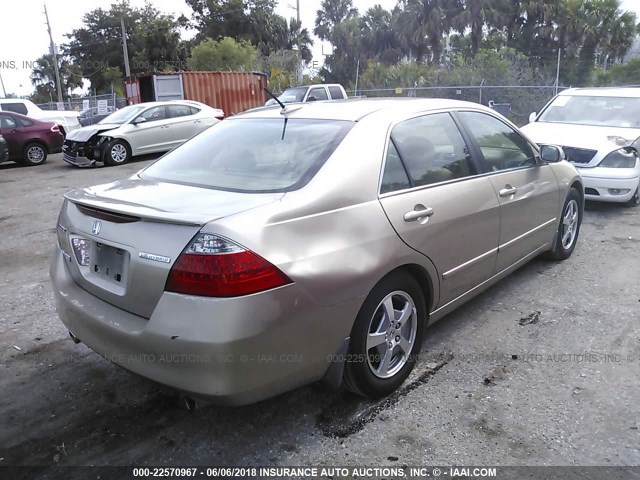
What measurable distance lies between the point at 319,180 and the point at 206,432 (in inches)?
55.7

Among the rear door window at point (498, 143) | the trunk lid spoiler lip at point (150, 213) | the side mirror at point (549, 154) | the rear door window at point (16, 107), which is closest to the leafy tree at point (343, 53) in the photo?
the rear door window at point (16, 107)

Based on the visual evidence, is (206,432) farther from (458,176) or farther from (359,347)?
(458,176)

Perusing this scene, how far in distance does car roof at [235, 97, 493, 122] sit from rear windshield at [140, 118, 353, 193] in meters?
0.09

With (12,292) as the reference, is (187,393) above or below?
above

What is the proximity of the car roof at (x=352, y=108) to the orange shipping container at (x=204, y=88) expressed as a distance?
50.4ft

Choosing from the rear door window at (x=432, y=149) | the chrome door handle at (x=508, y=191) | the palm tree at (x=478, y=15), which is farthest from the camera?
the palm tree at (x=478, y=15)

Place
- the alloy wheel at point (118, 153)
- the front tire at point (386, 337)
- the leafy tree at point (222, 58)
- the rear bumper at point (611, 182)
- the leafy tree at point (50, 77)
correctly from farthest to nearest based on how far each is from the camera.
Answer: the leafy tree at point (50, 77), the leafy tree at point (222, 58), the alloy wheel at point (118, 153), the rear bumper at point (611, 182), the front tire at point (386, 337)

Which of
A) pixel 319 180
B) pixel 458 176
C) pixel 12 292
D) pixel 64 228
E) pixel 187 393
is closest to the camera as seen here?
pixel 187 393

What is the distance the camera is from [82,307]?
2689 mm

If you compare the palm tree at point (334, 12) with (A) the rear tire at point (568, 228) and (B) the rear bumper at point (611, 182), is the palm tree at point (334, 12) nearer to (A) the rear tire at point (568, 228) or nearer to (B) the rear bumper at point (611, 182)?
(B) the rear bumper at point (611, 182)

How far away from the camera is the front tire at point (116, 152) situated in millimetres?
12671

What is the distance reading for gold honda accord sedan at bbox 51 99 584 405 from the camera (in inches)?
88.8

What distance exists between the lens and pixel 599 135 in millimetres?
7480

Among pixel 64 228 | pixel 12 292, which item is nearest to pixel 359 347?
pixel 64 228
